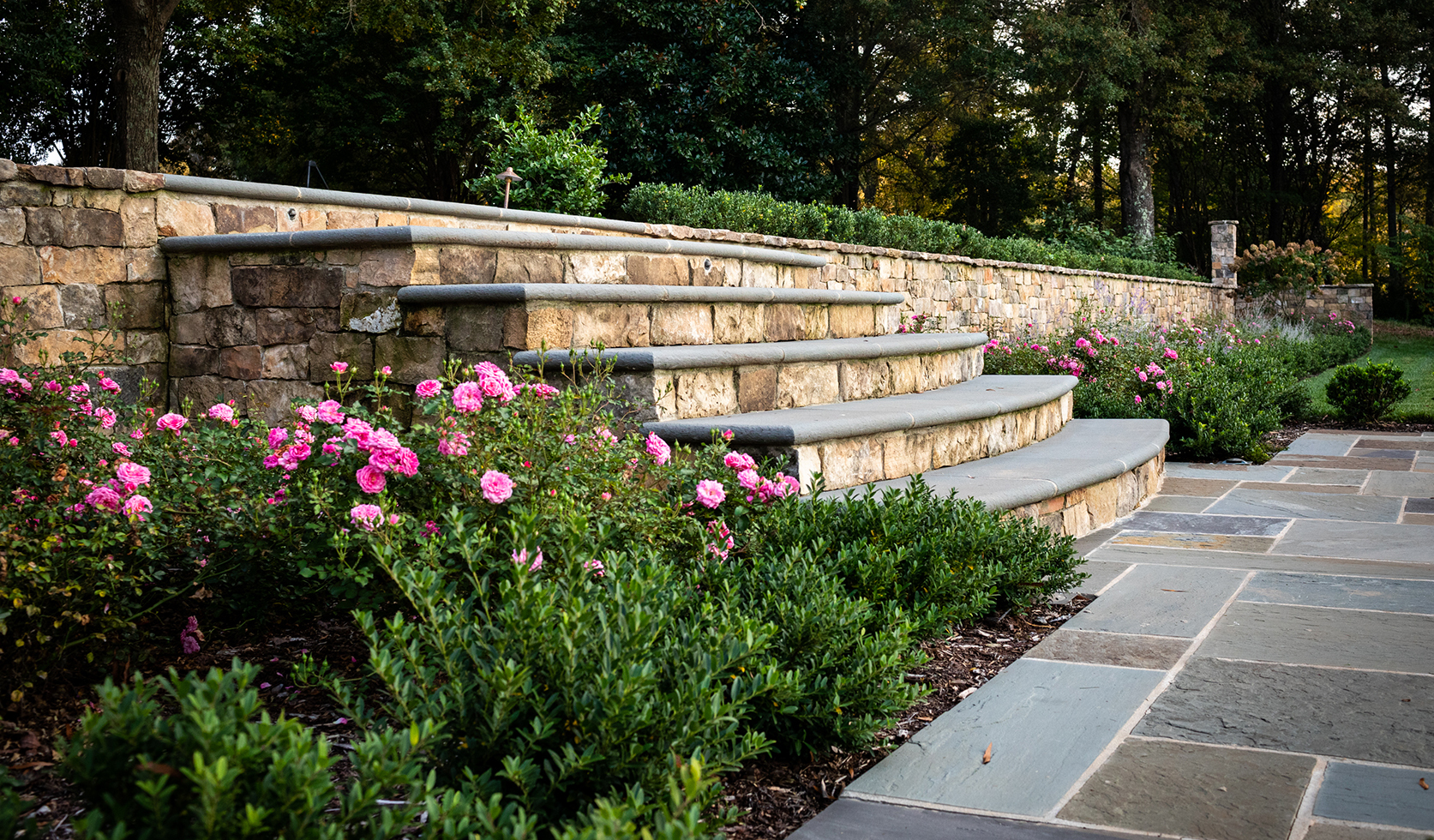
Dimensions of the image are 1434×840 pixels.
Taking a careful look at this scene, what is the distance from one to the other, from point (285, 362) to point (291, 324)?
0.17 metres

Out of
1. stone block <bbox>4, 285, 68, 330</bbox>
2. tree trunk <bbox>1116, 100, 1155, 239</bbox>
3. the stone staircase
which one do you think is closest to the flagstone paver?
the stone staircase

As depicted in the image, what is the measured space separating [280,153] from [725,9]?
393 inches

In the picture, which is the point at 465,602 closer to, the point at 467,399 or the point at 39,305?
the point at 467,399

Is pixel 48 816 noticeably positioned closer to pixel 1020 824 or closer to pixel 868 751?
pixel 868 751

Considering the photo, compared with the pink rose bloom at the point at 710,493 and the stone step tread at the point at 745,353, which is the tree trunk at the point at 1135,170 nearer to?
the stone step tread at the point at 745,353

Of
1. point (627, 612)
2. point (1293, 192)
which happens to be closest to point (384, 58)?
point (627, 612)

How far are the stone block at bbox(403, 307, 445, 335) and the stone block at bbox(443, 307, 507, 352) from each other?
1.5 inches

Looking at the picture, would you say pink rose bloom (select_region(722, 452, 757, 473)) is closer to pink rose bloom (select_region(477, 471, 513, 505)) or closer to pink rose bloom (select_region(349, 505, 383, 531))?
pink rose bloom (select_region(477, 471, 513, 505))

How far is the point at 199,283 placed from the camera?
436 centimetres

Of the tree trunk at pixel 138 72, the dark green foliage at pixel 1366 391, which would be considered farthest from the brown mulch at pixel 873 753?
the tree trunk at pixel 138 72

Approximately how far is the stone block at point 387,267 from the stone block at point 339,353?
0.81 ft

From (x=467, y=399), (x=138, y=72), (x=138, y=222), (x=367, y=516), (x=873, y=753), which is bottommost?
(x=873, y=753)

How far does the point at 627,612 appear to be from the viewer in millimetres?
1826

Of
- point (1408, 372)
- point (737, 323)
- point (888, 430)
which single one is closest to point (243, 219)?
point (737, 323)
